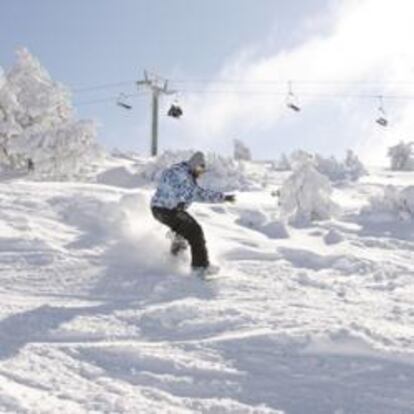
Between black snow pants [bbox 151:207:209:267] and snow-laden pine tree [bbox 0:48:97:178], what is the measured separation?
2013cm

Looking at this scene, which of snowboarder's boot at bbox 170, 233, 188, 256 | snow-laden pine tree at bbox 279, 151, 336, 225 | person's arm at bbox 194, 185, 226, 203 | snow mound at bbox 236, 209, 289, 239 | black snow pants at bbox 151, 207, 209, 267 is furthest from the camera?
snow-laden pine tree at bbox 279, 151, 336, 225

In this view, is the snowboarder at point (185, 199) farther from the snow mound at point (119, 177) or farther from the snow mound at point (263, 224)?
the snow mound at point (119, 177)

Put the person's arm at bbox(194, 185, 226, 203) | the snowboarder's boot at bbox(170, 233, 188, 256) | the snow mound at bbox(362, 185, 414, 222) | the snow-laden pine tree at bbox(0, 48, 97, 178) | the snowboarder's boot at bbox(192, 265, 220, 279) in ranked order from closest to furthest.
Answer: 1. the snowboarder's boot at bbox(192, 265, 220, 279)
2. the person's arm at bbox(194, 185, 226, 203)
3. the snowboarder's boot at bbox(170, 233, 188, 256)
4. the snow mound at bbox(362, 185, 414, 222)
5. the snow-laden pine tree at bbox(0, 48, 97, 178)

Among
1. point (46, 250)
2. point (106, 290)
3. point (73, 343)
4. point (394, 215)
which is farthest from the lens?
point (394, 215)

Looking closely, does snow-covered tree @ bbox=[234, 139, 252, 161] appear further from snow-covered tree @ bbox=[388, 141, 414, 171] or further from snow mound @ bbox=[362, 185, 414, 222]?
snow mound @ bbox=[362, 185, 414, 222]

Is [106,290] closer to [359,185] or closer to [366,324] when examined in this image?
[366,324]

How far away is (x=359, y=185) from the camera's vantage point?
29.0m

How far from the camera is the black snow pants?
1040 cm

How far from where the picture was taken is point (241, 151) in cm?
4412

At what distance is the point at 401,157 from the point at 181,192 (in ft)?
101

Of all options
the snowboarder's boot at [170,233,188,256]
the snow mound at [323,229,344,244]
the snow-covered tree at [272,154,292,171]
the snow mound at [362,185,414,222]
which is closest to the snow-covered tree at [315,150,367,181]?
the snow-covered tree at [272,154,292,171]

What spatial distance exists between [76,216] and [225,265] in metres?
2.96

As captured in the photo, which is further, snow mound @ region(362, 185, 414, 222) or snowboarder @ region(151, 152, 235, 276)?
snow mound @ region(362, 185, 414, 222)

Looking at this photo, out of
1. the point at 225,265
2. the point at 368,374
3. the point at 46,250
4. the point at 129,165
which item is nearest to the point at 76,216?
the point at 46,250
